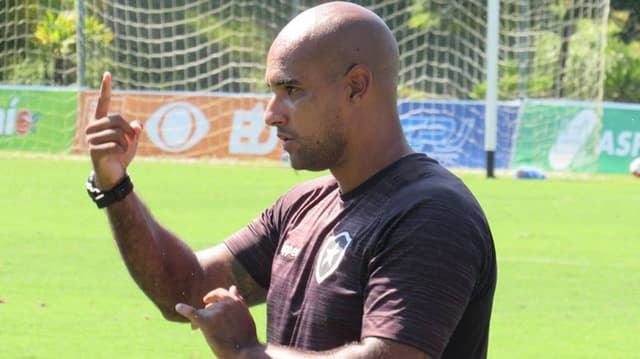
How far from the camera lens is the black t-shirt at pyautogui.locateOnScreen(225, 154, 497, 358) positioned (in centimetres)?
351

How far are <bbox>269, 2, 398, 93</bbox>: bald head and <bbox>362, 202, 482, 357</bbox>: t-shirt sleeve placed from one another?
454mm

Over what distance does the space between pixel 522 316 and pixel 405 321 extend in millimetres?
6235

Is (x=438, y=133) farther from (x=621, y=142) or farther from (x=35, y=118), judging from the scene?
(x=35, y=118)

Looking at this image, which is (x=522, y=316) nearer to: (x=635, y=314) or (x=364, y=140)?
(x=635, y=314)

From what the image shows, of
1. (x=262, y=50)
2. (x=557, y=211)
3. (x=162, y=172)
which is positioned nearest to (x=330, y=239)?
(x=557, y=211)

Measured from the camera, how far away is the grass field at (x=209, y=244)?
8641 millimetres

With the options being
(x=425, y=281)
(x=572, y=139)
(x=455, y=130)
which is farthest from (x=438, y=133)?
(x=425, y=281)

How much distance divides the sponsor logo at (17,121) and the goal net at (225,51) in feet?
Answer: 0.30

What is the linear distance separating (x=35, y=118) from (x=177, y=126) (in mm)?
2678

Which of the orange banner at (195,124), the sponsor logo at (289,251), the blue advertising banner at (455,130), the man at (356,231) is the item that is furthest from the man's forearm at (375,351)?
the orange banner at (195,124)

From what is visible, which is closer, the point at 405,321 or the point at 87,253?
the point at 405,321

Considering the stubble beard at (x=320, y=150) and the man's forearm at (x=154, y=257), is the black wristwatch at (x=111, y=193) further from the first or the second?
the stubble beard at (x=320, y=150)

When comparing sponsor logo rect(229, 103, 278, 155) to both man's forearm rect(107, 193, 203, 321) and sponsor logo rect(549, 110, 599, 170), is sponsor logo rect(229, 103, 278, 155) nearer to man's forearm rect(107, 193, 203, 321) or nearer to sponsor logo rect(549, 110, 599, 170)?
sponsor logo rect(549, 110, 599, 170)

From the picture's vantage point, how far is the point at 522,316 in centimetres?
959
